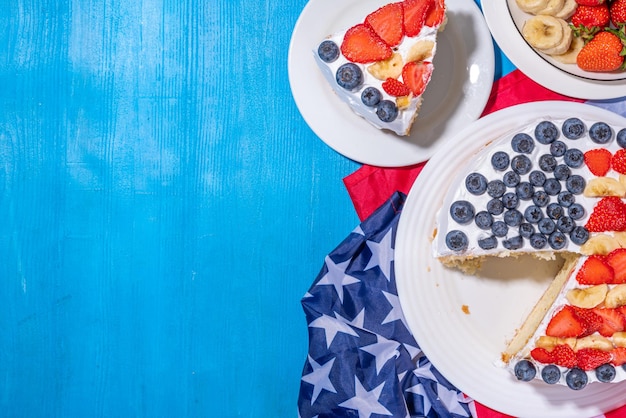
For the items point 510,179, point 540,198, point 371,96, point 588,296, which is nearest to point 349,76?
point 371,96

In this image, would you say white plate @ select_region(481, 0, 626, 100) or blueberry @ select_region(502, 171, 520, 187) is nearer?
blueberry @ select_region(502, 171, 520, 187)

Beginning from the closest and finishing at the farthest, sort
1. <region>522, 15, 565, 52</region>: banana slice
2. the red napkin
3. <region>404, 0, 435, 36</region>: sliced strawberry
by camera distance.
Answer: <region>404, 0, 435, 36</region>: sliced strawberry, <region>522, 15, 565, 52</region>: banana slice, the red napkin

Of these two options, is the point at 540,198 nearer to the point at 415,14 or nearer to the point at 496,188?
the point at 496,188

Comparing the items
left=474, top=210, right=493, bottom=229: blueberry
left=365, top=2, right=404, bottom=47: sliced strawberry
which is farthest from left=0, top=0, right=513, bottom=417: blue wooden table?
left=474, top=210, right=493, bottom=229: blueberry

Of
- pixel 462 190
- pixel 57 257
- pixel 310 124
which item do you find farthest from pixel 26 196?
pixel 462 190

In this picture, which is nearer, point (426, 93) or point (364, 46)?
Result: point (364, 46)

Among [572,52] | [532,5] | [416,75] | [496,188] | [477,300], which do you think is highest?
[532,5]

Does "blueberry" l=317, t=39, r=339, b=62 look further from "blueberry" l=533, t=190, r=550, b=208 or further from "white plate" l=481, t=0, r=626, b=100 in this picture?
"blueberry" l=533, t=190, r=550, b=208
